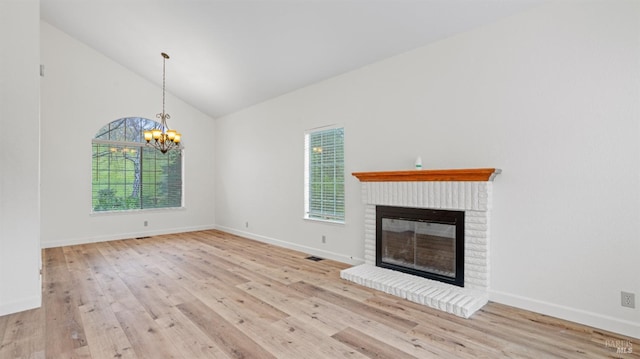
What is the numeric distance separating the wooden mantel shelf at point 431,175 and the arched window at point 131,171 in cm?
531

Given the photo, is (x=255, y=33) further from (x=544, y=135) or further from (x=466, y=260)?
(x=466, y=260)

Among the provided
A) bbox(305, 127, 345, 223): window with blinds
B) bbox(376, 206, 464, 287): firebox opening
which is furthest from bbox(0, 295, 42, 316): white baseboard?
bbox(376, 206, 464, 287): firebox opening

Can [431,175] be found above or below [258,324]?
above

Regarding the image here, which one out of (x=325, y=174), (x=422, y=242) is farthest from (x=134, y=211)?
(x=422, y=242)

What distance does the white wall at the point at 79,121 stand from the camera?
5.82 meters

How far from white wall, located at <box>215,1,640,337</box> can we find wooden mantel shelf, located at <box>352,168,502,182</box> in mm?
196

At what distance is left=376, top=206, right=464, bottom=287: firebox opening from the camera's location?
3381 millimetres

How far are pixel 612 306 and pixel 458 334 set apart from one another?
4.41ft

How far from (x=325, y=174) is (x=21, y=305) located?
12.9 feet

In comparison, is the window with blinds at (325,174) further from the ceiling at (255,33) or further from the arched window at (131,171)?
the arched window at (131,171)

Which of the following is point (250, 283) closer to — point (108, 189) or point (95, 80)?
point (108, 189)

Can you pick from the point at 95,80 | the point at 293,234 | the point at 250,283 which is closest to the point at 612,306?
the point at 250,283

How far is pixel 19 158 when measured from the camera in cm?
298

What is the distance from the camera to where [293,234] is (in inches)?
221
